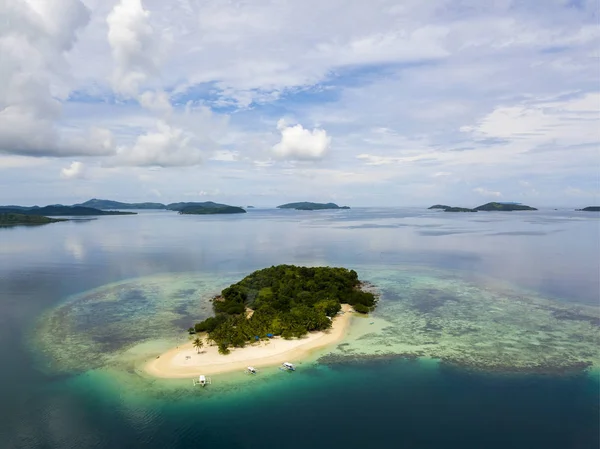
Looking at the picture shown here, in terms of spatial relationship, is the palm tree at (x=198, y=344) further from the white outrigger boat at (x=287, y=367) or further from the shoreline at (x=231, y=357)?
the white outrigger boat at (x=287, y=367)

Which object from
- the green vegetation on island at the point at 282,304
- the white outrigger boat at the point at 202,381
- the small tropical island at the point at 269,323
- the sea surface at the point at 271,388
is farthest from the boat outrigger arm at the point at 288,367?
the white outrigger boat at the point at 202,381

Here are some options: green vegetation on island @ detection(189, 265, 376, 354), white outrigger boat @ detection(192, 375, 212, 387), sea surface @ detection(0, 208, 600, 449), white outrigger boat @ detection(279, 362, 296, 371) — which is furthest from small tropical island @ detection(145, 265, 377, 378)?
sea surface @ detection(0, 208, 600, 449)

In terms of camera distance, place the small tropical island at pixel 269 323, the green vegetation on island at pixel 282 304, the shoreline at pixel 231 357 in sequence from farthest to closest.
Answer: the green vegetation on island at pixel 282 304 → the small tropical island at pixel 269 323 → the shoreline at pixel 231 357

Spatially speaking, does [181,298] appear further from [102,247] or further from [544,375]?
[102,247]

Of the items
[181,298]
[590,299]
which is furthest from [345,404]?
[590,299]

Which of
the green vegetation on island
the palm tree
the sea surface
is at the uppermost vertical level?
the green vegetation on island

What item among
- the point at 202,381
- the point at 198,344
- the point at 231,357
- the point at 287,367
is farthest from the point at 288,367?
the point at 198,344

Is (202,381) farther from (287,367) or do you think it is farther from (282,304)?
(282,304)

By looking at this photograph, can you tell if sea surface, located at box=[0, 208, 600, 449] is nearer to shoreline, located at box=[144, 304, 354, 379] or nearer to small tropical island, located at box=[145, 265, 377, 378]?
shoreline, located at box=[144, 304, 354, 379]
